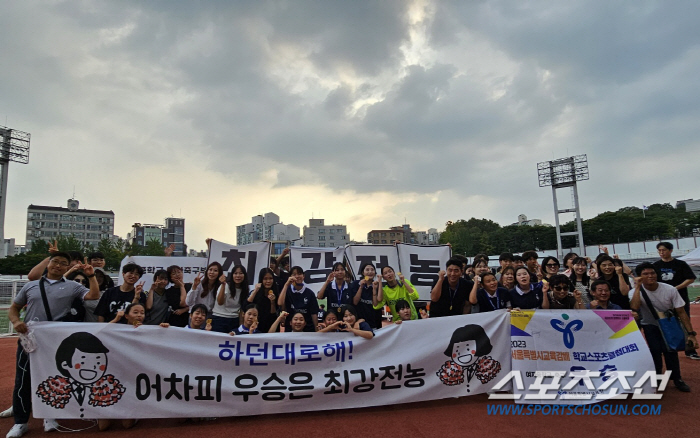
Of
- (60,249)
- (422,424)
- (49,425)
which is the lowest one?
(422,424)

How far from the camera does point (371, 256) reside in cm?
820

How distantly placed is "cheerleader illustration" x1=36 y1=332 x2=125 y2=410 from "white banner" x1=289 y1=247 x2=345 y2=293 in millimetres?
4275

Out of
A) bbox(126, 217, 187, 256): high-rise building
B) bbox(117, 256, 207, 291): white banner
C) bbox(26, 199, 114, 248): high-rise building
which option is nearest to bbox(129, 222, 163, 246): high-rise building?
bbox(126, 217, 187, 256): high-rise building

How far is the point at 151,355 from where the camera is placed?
417 centimetres

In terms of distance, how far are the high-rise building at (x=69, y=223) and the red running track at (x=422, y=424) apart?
313 feet

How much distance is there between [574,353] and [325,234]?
98.0m

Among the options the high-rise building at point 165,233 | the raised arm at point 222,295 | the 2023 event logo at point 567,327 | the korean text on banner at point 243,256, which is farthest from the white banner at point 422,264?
the high-rise building at point 165,233

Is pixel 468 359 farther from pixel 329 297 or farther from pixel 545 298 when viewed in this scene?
pixel 329 297

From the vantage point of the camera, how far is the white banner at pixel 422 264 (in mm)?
7879

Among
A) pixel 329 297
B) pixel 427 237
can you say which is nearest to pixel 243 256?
pixel 329 297

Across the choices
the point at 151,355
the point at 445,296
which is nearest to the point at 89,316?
A: the point at 151,355

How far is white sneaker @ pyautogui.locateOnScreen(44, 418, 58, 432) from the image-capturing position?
159 inches

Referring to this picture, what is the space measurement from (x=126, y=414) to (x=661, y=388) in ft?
20.7

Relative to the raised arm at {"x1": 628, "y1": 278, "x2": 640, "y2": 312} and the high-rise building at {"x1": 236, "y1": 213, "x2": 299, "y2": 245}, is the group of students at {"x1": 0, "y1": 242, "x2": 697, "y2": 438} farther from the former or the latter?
the high-rise building at {"x1": 236, "y1": 213, "x2": 299, "y2": 245}
